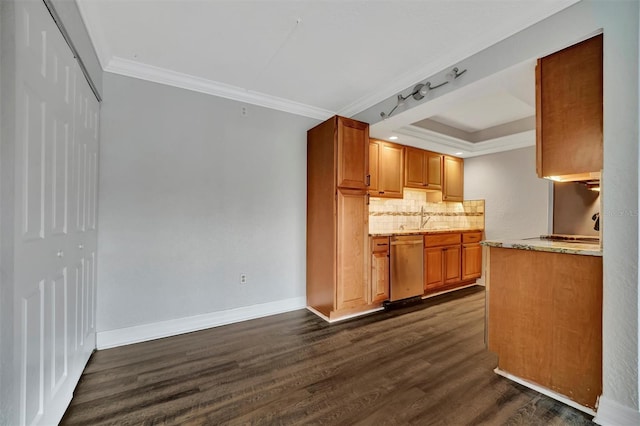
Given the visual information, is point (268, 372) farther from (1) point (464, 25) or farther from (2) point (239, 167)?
(1) point (464, 25)

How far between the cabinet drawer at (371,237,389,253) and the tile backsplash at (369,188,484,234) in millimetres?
708

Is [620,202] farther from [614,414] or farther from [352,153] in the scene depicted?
[352,153]

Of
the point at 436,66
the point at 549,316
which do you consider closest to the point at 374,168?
the point at 436,66

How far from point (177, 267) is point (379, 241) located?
2.30 m

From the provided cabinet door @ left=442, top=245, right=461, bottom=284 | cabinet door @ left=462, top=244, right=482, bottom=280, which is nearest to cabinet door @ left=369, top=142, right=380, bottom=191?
cabinet door @ left=442, top=245, right=461, bottom=284

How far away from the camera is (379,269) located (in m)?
3.46

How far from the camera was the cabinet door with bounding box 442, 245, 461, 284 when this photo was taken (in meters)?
4.18

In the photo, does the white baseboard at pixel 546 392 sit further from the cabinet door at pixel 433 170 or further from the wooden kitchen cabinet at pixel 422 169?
the cabinet door at pixel 433 170

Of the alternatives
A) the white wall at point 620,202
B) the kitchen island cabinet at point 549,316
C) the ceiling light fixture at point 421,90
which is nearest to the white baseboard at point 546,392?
the kitchen island cabinet at point 549,316

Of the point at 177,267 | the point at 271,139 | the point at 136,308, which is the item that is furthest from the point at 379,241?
the point at 136,308

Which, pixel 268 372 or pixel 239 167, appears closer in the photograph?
pixel 268 372

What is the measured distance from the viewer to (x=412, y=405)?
1.72m

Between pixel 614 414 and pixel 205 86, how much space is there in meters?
3.97

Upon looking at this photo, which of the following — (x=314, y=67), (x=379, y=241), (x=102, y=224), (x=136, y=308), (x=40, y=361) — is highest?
(x=314, y=67)
